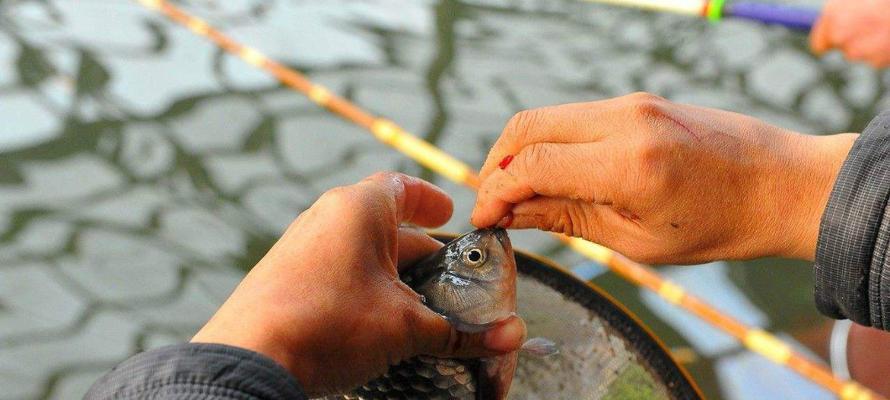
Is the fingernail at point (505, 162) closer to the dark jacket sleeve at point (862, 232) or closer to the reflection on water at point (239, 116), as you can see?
the dark jacket sleeve at point (862, 232)

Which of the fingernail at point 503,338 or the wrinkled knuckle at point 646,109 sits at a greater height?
the wrinkled knuckle at point 646,109

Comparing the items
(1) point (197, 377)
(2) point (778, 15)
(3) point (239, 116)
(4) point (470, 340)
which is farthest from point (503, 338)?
(3) point (239, 116)

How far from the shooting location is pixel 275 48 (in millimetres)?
3500

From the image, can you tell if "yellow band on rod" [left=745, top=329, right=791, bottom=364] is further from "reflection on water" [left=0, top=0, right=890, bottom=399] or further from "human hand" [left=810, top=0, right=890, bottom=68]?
"human hand" [left=810, top=0, right=890, bottom=68]

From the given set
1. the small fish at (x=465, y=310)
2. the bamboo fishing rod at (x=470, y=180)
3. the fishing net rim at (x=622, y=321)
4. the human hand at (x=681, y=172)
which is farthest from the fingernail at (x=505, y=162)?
the bamboo fishing rod at (x=470, y=180)

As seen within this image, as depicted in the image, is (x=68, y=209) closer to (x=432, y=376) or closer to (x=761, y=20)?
(x=432, y=376)

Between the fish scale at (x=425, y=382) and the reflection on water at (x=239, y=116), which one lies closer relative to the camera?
the fish scale at (x=425, y=382)

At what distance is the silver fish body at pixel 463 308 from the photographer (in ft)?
3.61

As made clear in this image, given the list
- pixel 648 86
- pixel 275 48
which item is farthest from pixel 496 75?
pixel 275 48

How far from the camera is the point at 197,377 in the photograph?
78cm

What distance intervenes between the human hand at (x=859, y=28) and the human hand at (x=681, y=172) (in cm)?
106

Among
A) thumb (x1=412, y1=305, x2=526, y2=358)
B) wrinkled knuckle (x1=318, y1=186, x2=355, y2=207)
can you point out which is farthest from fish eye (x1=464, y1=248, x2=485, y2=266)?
wrinkled knuckle (x1=318, y1=186, x2=355, y2=207)

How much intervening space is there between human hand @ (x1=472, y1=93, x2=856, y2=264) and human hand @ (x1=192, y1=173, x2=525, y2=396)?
0.76 ft

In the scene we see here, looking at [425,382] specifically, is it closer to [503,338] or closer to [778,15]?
[503,338]
